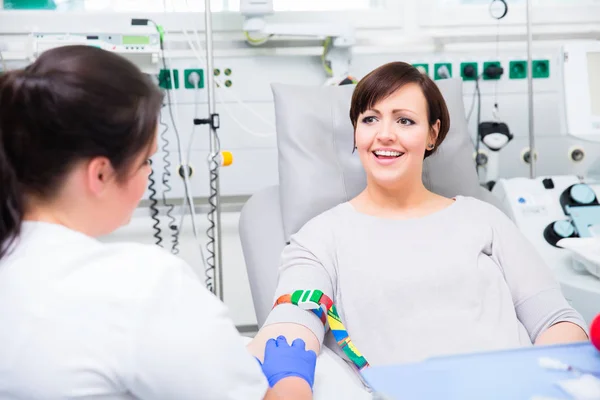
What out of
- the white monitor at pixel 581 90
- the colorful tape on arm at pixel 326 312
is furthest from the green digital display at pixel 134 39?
the white monitor at pixel 581 90

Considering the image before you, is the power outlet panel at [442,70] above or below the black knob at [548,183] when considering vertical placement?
above

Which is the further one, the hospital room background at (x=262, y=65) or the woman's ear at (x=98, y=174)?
the hospital room background at (x=262, y=65)

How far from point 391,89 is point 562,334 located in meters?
0.72

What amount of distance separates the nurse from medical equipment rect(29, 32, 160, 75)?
159 centimetres

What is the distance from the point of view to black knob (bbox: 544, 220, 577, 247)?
2.00 m

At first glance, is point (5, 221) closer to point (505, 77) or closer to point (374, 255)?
point (374, 255)

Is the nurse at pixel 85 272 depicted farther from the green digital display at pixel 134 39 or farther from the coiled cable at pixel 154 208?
the coiled cable at pixel 154 208

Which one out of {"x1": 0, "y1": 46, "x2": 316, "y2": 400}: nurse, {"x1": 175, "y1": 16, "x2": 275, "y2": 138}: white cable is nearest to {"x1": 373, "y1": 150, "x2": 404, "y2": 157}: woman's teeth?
{"x1": 0, "y1": 46, "x2": 316, "y2": 400}: nurse

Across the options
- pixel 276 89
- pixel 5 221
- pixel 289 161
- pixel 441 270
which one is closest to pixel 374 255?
pixel 441 270

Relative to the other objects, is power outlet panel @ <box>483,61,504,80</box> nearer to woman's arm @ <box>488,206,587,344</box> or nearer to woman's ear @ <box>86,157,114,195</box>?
woman's arm @ <box>488,206,587,344</box>

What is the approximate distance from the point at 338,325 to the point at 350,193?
20.6 inches

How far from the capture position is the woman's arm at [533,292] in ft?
4.95

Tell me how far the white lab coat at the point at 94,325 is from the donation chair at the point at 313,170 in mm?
1028

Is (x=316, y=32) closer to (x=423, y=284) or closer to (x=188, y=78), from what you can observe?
(x=188, y=78)
